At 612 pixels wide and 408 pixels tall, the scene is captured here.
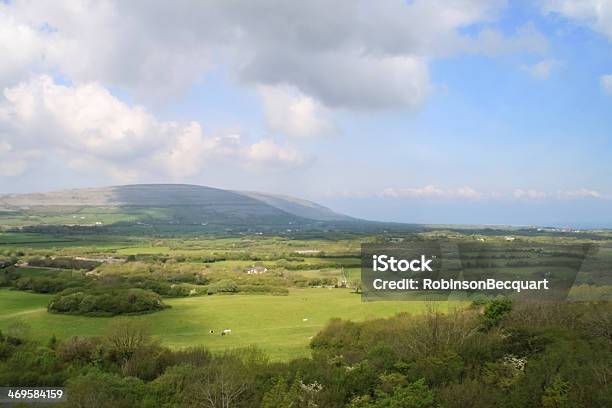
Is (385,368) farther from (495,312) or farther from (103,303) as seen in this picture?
(103,303)

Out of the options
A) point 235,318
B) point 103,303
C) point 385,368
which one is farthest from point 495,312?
point 103,303

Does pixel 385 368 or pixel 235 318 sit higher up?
pixel 385 368

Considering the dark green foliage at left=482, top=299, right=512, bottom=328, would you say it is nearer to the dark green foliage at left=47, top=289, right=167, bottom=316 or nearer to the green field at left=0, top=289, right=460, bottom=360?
the green field at left=0, top=289, right=460, bottom=360

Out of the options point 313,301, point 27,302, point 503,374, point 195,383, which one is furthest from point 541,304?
point 27,302

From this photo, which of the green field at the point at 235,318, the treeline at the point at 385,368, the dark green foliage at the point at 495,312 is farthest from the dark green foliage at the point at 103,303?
the dark green foliage at the point at 495,312

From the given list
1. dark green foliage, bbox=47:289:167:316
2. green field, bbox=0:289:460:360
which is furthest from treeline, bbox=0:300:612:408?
dark green foliage, bbox=47:289:167:316

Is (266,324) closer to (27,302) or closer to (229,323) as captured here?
(229,323)
